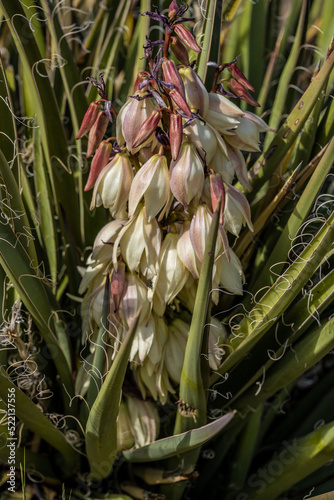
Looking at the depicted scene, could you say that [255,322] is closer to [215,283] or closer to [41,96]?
[215,283]

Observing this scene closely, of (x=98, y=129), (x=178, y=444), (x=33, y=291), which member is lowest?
(x=178, y=444)

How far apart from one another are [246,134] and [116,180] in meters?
0.17

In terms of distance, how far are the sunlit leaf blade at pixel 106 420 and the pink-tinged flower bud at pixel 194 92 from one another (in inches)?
10.2

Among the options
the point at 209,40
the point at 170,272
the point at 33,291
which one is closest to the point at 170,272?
the point at 170,272

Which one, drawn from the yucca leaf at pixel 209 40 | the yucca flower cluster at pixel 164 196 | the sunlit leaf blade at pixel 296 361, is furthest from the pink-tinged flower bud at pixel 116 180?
the sunlit leaf blade at pixel 296 361

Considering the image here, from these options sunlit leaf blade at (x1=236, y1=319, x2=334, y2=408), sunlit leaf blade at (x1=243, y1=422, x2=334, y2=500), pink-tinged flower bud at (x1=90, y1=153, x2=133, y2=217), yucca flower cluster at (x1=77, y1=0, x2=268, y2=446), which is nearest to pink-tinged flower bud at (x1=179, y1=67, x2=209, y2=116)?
yucca flower cluster at (x1=77, y1=0, x2=268, y2=446)

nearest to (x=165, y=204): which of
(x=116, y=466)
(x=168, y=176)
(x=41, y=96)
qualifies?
(x=168, y=176)

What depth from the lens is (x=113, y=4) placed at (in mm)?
1076

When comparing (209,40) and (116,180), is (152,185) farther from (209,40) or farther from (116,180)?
(209,40)

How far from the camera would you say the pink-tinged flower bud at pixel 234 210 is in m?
0.64

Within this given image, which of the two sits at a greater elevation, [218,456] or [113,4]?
[113,4]

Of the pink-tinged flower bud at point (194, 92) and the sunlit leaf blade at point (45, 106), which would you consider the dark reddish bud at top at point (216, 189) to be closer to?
the pink-tinged flower bud at point (194, 92)

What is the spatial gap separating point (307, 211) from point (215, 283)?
0.18 m

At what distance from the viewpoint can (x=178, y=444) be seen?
0.66 meters
